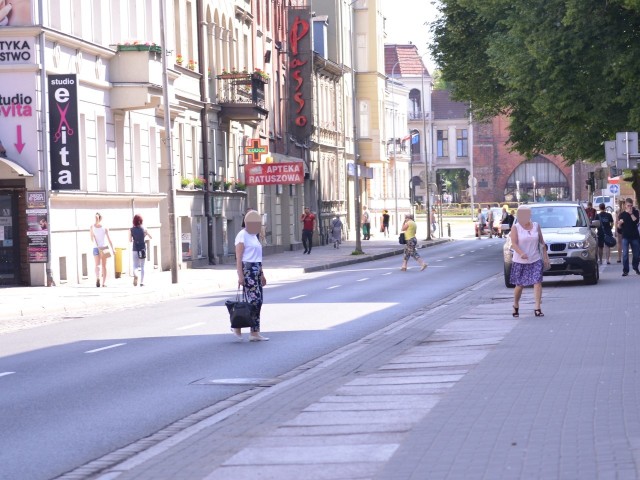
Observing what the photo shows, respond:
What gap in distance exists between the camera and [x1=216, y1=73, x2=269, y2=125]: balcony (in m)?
53.2

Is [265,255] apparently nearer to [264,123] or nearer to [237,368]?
[264,123]

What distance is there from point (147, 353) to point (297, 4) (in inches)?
2261

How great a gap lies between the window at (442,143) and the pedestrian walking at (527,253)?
13183cm

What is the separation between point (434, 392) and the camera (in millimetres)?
12406

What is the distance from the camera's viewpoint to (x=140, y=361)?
17188 mm

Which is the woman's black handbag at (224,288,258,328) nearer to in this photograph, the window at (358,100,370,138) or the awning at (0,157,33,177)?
the awning at (0,157,33,177)

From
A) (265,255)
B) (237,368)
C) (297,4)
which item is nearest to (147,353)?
(237,368)

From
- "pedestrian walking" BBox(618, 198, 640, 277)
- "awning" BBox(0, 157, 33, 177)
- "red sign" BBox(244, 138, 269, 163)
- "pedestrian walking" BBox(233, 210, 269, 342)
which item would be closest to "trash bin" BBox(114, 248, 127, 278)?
"awning" BBox(0, 157, 33, 177)

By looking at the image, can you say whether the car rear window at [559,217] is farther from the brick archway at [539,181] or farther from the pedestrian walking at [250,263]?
the brick archway at [539,181]

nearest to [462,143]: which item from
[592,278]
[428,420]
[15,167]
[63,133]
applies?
[63,133]

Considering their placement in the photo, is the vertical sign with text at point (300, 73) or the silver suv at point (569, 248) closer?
the silver suv at point (569, 248)

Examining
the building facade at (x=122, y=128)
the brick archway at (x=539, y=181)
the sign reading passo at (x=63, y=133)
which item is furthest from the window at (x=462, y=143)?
the sign reading passo at (x=63, y=133)

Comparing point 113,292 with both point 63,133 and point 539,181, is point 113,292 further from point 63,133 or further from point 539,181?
point 539,181

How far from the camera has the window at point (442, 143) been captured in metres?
153
